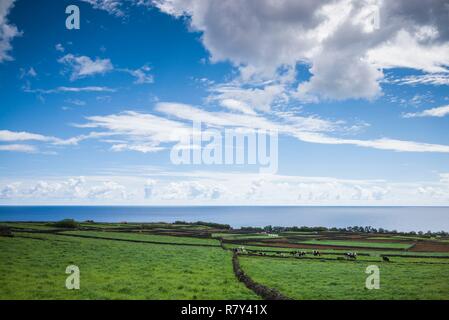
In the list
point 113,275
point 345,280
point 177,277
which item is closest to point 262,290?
point 177,277

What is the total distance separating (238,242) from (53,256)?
167ft

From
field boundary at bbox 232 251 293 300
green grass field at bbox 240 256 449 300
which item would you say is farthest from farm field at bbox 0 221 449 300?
field boundary at bbox 232 251 293 300

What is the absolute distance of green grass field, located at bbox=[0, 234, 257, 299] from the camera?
28.7m

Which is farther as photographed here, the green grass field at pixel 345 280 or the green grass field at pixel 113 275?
the green grass field at pixel 345 280

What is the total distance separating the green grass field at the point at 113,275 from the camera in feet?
94.3

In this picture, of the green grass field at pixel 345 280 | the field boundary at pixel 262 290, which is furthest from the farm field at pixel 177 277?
the field boundary at pixel 262 290

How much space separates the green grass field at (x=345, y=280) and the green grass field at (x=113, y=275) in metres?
4.37

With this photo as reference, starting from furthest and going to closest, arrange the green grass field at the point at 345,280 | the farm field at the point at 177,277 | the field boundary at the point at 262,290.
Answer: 1. the green grass field at the point at 345,280
2. the farm field at the point at 177,277
3. the field boundary at the point at 262,290

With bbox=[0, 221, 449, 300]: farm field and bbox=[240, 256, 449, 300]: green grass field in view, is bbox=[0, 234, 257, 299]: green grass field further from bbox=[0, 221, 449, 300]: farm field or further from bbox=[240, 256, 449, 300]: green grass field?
bbox=[240, 256, 449, 300]: green grass field

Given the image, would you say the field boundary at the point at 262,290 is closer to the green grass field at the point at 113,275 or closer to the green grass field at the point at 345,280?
the green grass field at the point at 113,275

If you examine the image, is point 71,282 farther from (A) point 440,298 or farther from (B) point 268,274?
(A) point 440,298

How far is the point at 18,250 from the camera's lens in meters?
49.7

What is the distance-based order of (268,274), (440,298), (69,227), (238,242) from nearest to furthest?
(440,298) < (268,274) < (238,242) < (69,227)
